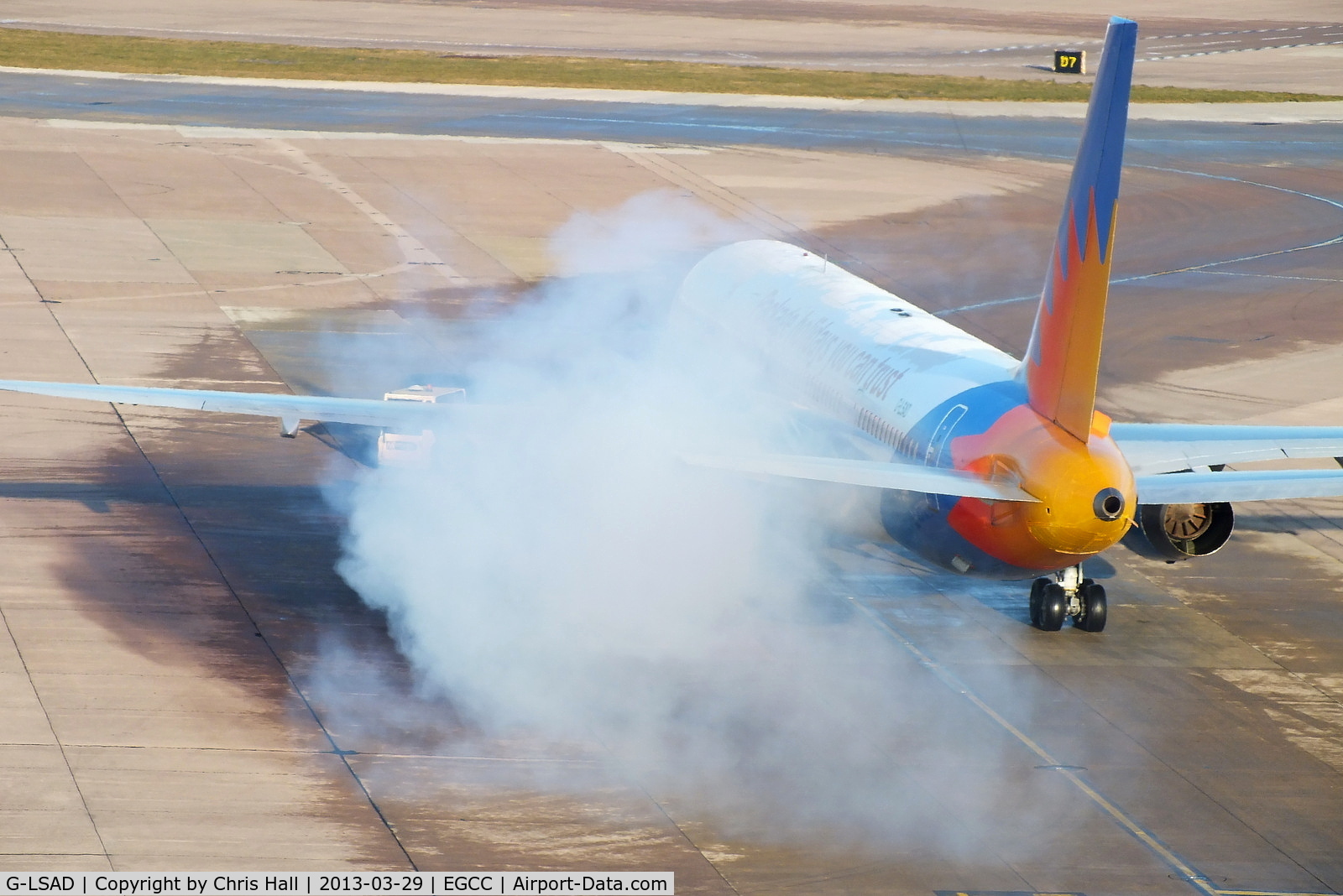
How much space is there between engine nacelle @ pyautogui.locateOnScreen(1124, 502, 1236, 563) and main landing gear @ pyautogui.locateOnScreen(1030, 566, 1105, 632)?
48.4 inches

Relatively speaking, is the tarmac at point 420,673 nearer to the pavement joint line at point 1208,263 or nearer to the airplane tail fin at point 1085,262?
the pavement joint line at point 1208,263

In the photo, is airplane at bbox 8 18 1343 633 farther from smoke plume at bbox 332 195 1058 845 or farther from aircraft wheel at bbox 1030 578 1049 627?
smoke plume at bbox 332 195 1058 845

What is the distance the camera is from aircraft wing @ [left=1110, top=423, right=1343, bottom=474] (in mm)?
29844

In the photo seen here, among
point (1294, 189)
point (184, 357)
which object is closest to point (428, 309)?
point (184, 357)

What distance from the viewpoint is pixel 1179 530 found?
3005cm

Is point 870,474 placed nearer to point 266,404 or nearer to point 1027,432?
point 1027,432

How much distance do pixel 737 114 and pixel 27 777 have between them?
66.2 meters

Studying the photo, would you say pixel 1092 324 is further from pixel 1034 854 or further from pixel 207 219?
pixel 207 219

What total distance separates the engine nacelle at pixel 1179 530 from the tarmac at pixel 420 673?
1.36m

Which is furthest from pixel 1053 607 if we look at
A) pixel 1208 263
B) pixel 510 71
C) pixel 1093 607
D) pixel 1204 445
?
pixel 510 71

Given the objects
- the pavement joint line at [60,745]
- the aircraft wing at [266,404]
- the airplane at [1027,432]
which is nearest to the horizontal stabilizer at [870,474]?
the airplane at [1027,432]

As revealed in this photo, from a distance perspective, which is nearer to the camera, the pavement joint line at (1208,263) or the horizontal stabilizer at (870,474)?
the horizontal stabilizer at (870,474)

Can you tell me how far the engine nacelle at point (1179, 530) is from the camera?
29.8 meters

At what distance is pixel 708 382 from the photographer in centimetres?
3884
